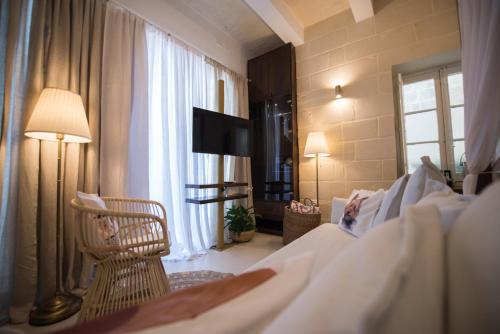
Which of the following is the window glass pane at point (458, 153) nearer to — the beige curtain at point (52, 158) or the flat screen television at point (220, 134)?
the flat screen television at point (220, 134)

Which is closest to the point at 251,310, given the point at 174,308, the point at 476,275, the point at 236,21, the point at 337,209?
the point at 174,308

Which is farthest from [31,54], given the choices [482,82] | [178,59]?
[482,82]

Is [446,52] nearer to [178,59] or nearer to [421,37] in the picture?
[421,37]

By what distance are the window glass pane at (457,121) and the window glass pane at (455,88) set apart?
8 centimetres

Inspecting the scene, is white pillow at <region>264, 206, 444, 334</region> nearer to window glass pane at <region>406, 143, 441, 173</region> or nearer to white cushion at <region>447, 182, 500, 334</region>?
white cushion at <region>447, 182, 500, 334</region>

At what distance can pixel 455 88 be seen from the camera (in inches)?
89.0

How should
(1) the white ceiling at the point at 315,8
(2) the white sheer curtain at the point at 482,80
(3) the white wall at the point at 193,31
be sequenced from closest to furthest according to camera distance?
(2) the white sheer curtain at the point at 482,80, (3) the white wall at the point at 193,31, (1) the white ceiling at the point at 315,8

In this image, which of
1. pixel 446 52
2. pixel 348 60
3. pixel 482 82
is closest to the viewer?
pixel 482 82

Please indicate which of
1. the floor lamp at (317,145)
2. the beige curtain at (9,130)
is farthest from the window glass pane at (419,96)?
the beige curtain at (9,130)

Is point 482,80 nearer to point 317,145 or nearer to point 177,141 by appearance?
point 317,145

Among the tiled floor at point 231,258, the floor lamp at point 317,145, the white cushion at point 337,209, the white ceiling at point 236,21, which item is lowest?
the tiled floor at point 231,258

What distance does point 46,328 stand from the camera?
3.86 feet

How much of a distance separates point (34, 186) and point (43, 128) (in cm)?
43

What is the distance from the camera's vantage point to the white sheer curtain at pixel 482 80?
33.4 inches
